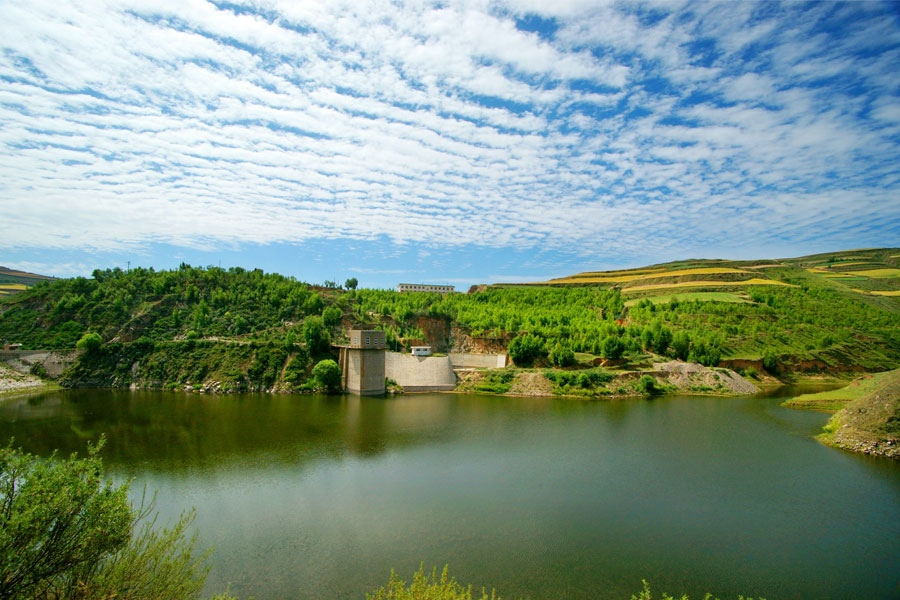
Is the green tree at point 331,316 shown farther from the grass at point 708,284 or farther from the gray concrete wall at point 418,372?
the grass at point 708,284

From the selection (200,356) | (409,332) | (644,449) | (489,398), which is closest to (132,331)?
(200,356)

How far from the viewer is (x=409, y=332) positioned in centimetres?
5947

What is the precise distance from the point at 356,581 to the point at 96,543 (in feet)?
19.7

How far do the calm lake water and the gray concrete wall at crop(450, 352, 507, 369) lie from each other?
2017 cm

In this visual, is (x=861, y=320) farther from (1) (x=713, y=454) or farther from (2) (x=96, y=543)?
(2) (x=96, y=543)

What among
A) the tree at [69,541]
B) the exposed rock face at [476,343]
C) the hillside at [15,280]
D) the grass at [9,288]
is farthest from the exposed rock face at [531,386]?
the hillside at [15,280]

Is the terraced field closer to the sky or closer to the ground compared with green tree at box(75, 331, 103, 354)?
closer to the sky

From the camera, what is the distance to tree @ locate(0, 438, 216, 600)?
7656mm

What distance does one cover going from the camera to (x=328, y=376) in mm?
47125

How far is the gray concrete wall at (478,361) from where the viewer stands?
54.1m

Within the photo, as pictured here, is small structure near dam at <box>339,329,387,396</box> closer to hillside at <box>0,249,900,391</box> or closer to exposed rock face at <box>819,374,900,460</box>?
hillside at <box>0,249,900,391</box>

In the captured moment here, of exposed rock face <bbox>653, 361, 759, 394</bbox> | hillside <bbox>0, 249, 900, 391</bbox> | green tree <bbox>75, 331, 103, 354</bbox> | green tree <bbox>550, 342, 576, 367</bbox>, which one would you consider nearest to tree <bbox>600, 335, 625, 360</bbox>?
hillside <bbox>0, 249, 900, 391</bbox>

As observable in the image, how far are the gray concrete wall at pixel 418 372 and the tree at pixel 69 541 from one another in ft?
127

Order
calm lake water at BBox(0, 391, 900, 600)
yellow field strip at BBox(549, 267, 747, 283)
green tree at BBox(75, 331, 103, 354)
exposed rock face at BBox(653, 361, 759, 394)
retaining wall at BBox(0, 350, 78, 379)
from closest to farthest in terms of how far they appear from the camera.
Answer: calm lake water at BBox(0, 391, 900, 600) < exposed rock face at BBox(653, 361, 759, 394) < retaining wall at BBox(0, 350, 78, 379) < green tree at BBox(75, 331, 103, 354) < yellow field strip at BBox(549, 267, 747, 283)
